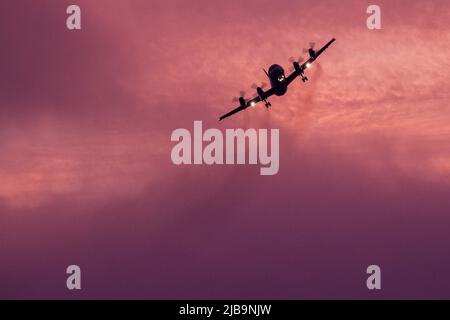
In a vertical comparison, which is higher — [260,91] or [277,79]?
[277,79]

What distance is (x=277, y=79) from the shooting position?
332 feet

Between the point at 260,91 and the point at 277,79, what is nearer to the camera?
the point at 277,79

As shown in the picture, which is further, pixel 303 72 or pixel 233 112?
pixel 233 112

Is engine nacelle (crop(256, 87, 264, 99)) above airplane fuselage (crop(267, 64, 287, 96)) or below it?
below

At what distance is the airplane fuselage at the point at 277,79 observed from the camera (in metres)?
101

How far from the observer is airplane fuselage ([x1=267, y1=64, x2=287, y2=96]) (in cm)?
10106

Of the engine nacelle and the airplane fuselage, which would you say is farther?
the engine nacelle

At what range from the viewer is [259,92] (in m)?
102
